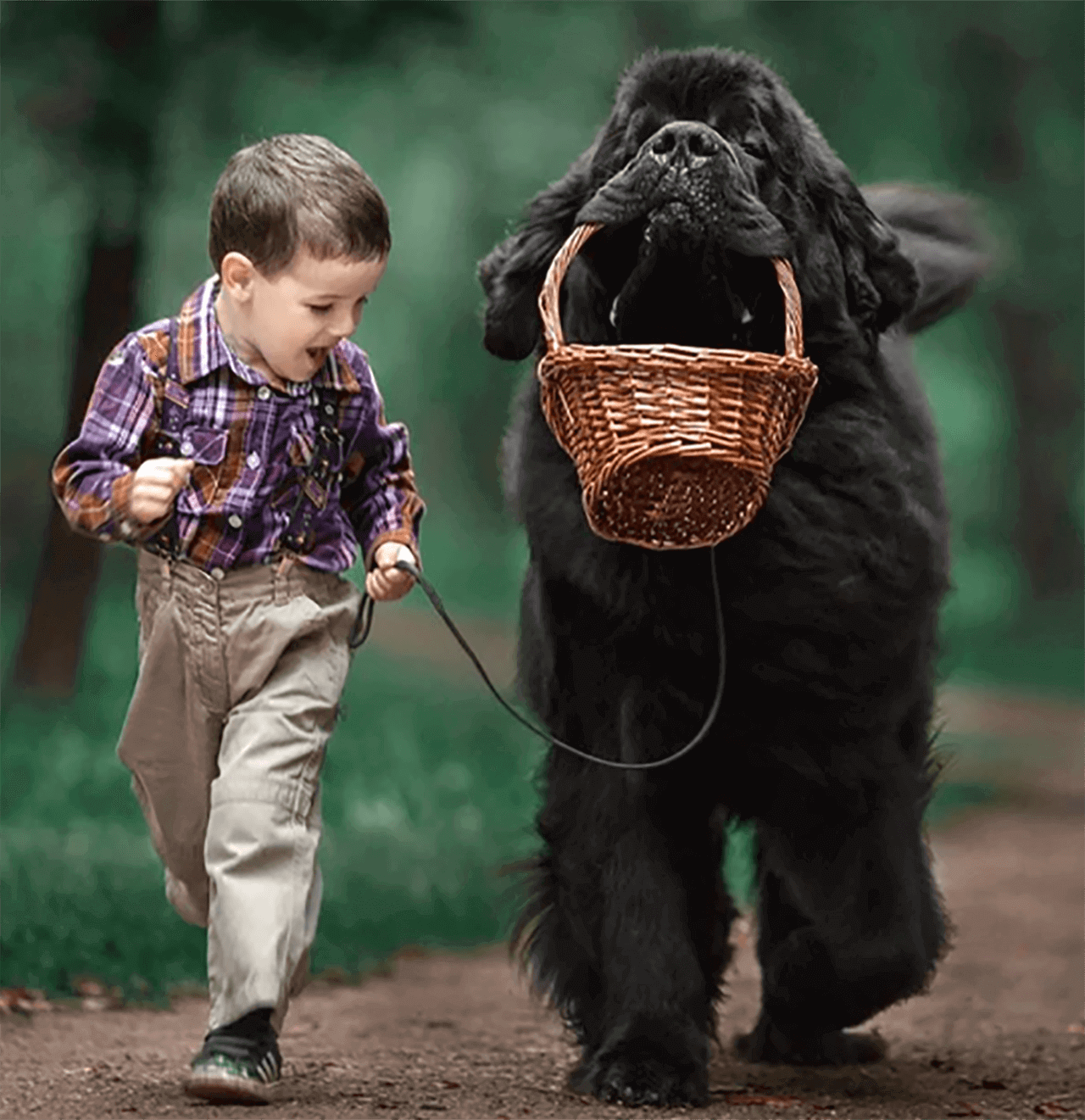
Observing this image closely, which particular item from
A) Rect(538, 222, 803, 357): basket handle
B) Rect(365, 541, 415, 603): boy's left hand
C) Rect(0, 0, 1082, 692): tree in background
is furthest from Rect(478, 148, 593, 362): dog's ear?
Rect(0, 0, 1082, 692): tree in background

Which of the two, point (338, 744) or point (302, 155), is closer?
point (302, 155)

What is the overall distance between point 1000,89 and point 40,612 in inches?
320

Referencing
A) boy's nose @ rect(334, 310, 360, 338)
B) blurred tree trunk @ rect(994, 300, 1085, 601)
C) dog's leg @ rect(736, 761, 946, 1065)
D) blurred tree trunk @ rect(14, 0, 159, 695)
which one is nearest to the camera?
boy's nose @ rect(334, 310, 360, 338)

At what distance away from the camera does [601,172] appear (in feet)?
11.3

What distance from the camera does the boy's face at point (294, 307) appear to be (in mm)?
3146

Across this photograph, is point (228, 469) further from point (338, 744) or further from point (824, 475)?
point (338, 744)

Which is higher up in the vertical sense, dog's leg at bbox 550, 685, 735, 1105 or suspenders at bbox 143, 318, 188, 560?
suspenders at bbox 143, 318, 188, 560

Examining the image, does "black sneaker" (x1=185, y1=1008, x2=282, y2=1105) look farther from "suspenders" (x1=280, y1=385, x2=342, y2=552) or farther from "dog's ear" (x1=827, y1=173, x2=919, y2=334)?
"dog's ear" (x1=827, y1=173, x2=919, y2=334)

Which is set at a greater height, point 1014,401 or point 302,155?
point 1014,401

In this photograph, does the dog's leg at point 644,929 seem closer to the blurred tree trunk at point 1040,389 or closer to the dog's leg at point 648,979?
the dog's leg at point 648,979

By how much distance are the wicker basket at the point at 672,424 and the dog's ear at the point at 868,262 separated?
352mm

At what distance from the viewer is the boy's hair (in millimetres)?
3129

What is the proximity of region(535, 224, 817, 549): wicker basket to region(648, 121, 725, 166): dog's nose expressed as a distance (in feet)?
0.96

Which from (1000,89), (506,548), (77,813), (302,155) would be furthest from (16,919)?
(1000,89)
